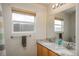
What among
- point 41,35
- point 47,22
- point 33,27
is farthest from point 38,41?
point 47,22

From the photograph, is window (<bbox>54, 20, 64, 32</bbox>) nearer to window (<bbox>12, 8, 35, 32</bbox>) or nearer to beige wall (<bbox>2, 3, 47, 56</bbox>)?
beige wall (<bbox>2, 3, 47, 56</bbox>)

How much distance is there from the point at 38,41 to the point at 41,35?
111 millimetres

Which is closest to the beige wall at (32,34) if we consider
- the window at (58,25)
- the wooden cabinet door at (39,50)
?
the wooden cabinet door at (39,50)

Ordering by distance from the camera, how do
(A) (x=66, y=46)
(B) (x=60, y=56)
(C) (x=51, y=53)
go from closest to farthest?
1. (B) (x=60, y=56)
2. (C) (x=51, y=53)
3. (A) (x=66, y=46)

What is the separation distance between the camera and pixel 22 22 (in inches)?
62.9

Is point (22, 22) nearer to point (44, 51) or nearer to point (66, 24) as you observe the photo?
point (44, 51)

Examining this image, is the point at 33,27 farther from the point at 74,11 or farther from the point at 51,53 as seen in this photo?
the point at 74,11

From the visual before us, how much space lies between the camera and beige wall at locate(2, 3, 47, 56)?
1533mm

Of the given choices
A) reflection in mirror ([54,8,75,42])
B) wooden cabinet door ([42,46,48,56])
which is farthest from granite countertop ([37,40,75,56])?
reflection in mirror ([54,8,75,42])

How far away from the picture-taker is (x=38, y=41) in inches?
64.2

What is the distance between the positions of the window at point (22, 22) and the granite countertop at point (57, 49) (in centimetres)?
28

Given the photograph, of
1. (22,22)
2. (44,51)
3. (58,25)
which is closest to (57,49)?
(44,51)

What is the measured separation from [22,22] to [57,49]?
0.68 meters

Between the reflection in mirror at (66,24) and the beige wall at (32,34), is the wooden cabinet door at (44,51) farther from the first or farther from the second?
the reflection in mirror at (66,24)
